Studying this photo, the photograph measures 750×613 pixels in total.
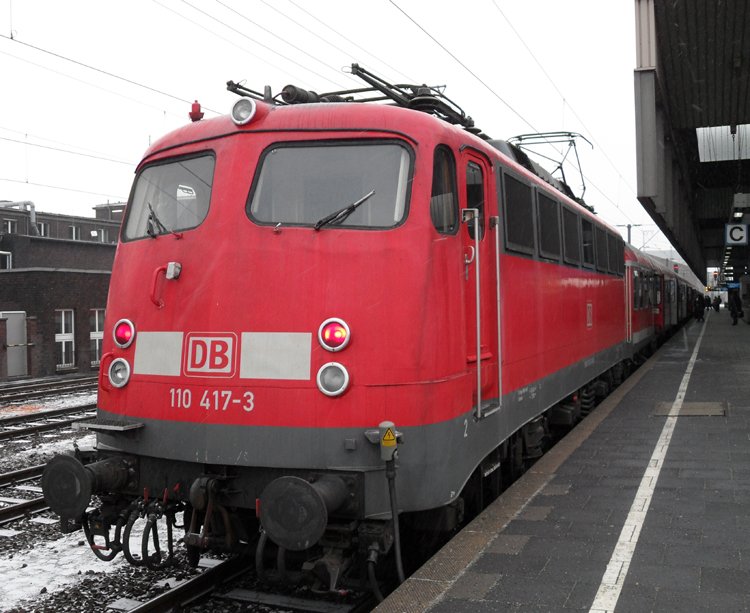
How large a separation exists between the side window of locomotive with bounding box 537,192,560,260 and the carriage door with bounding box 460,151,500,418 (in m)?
1.84

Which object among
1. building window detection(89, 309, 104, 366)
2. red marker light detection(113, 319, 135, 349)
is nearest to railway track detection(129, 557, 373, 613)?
red marker light detection(113, 319, 135, 349)

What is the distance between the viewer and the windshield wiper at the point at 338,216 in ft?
15.9

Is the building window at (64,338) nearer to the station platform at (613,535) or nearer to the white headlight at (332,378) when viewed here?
the station platform at (613,535)

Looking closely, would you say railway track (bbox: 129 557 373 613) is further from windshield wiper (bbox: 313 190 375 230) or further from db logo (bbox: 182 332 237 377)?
windshield wiper (bbox: 313 190 375 230)

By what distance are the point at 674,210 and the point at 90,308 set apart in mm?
23582

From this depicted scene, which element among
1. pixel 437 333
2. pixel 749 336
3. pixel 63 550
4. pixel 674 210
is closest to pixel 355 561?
pixel 437 333

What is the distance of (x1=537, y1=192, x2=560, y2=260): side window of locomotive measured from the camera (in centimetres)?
764

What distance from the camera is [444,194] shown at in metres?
5.19

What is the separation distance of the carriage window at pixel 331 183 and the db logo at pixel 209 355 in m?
0.82

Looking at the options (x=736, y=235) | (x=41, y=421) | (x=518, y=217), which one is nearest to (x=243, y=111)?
(x=518, y=217)

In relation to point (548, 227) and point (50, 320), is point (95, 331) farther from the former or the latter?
point (548, 227)

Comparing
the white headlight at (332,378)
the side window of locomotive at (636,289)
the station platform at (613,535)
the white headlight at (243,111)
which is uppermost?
the white headlight at (243,111)

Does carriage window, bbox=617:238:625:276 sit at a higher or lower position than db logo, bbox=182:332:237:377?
higher

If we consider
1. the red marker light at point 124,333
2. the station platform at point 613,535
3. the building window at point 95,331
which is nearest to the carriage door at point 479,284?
the station platform at point 613,535
